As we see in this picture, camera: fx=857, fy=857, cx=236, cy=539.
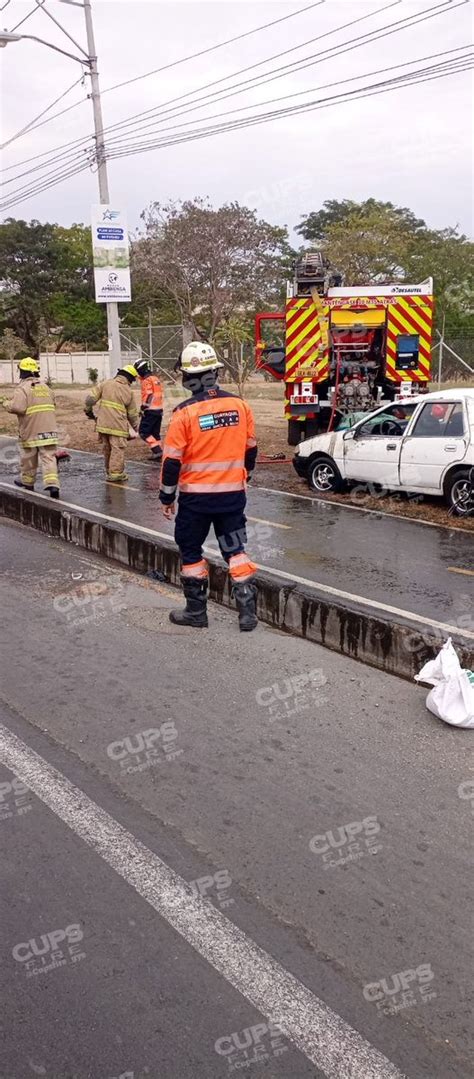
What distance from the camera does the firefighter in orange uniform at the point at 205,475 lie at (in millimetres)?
5617

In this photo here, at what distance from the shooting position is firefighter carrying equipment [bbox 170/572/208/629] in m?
5.88

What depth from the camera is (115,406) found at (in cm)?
1107

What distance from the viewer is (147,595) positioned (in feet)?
22.2

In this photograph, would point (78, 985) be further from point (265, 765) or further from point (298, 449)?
point (298, 449)

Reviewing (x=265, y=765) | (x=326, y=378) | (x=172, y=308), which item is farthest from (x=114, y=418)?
(x=172, y=308)

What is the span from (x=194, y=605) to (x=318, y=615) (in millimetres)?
865

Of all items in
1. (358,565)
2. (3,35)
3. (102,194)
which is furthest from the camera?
(102,194)

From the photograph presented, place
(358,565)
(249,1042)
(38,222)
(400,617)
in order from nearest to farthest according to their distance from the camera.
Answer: (249,1042) → (400,617) → (358,565) → (38,222)

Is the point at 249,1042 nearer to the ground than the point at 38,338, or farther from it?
nearer to the ground

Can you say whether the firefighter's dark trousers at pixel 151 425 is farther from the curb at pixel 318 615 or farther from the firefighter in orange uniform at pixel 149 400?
the curb at pixel 318 615

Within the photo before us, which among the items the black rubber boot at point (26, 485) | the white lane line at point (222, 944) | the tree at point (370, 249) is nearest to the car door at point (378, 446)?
the black rubber boot at point (26, 485)

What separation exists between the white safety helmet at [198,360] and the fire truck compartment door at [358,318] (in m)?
8.47

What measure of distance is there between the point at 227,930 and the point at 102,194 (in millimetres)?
17343

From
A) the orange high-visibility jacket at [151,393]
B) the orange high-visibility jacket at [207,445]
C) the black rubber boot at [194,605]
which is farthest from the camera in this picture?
the orange high-visibility jacket at [151,393]
